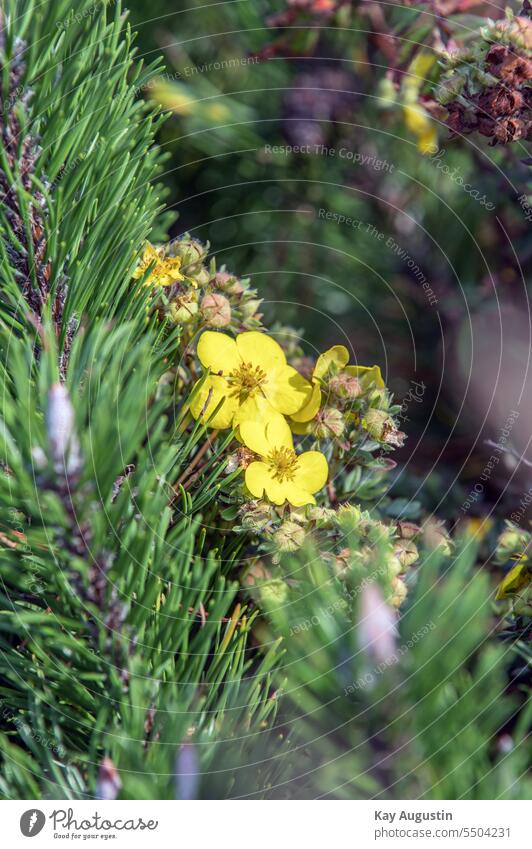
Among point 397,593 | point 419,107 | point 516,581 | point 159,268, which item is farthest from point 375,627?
point 419,107

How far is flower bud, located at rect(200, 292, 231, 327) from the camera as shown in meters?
0.43

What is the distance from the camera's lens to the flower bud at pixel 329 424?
1.42 feet

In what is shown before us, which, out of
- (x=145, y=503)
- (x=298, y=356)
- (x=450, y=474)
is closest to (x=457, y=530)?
(x=450, y=474)

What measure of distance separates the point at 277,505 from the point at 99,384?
0.14 metres

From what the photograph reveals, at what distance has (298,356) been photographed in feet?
1.74

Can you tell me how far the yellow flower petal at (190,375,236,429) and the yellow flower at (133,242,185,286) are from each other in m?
0.06

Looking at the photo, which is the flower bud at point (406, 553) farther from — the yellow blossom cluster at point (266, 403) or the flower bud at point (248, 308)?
the flower bud at point (248, 308)

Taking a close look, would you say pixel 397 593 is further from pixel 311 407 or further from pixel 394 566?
pixel 311 407

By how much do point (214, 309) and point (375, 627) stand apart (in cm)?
20

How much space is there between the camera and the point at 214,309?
0.43 metres

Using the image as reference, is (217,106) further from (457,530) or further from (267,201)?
(457,530)

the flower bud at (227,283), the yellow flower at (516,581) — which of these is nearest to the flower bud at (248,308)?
the flower bud at (227,283)

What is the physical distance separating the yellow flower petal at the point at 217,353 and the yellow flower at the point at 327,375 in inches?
1.9
